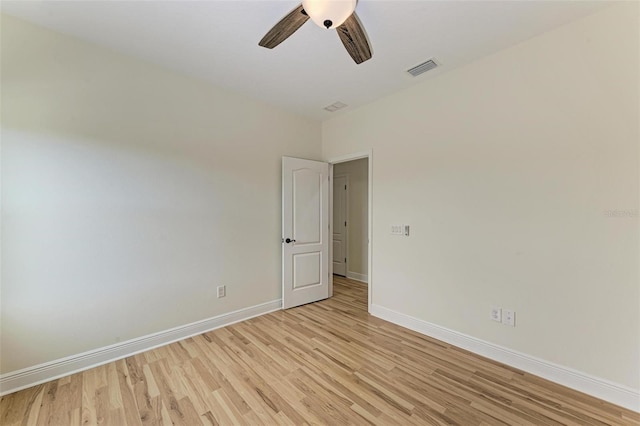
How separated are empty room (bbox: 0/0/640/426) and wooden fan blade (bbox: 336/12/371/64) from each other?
0.01 metres

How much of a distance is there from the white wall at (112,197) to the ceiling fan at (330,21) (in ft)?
4.86

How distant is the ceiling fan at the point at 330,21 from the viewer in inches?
55.6

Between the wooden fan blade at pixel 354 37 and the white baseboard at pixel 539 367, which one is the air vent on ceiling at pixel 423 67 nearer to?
the wooden fan blade at pixel 354 37

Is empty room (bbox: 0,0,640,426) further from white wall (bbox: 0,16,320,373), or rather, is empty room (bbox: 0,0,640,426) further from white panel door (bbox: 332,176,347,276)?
white panel door (bbox: 332,176,347,276)

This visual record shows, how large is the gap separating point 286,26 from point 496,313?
2863mm

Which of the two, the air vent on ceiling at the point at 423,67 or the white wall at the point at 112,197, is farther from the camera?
the air vent on ceiling at the point at 423,67

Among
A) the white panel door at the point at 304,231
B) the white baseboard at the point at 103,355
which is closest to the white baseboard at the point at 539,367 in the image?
the white panel door at the point at 304,231

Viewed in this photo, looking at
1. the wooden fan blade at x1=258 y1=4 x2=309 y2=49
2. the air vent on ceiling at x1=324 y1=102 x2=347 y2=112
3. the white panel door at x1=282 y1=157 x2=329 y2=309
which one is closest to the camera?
the wooden fan blade at x1=258 y1=4 x2=309 y2=49

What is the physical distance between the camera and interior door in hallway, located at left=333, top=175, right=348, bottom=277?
5211 mm

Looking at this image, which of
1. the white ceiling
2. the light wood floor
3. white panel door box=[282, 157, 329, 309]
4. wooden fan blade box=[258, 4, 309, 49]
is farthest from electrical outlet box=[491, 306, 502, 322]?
wooden fan blade box=[258, 4, 309, 49]

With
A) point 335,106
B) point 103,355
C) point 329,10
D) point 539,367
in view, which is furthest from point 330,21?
point 103,355

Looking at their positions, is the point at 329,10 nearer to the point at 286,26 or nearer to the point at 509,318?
the point at 286,26

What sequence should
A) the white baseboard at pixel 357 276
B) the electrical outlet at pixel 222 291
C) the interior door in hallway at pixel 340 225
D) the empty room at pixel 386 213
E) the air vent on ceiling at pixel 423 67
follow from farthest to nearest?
the interior door in hallway at pixel 340 225 < the white baseboard at pixel 357 276 < the electrical outlet at pixel 222 291 < the air vent on ceiling at pixel 423 67 < the empty room at pixel 386 213

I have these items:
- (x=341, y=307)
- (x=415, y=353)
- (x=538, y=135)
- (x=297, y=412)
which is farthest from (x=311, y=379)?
(x=538, y=135)
